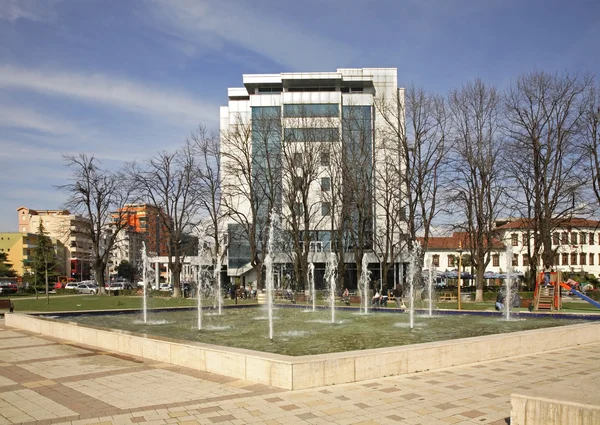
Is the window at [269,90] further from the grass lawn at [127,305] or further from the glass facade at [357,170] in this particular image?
the grass lawn at [127,305]

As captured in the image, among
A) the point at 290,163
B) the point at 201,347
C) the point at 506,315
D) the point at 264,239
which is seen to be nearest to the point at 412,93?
the point at 290,163

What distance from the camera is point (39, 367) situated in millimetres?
10953

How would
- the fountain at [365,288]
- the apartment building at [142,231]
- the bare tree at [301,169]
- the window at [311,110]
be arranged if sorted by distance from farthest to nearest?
1. the apartment building at [142,231]
2. the window at [311,110]
3. the bare tree at [301,169]
4. the fountain at [365,288]

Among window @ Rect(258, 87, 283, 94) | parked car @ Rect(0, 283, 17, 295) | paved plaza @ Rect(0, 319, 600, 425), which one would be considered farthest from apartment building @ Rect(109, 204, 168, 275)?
paved plaza @ Rect(0, 319, 600, 425)

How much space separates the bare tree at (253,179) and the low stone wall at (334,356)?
26.7 m

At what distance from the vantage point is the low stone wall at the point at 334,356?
8.65 metres

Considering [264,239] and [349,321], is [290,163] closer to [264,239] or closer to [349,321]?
[264,239]

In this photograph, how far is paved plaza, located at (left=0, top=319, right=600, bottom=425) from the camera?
7.00m

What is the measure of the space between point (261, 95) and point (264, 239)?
1555 cm

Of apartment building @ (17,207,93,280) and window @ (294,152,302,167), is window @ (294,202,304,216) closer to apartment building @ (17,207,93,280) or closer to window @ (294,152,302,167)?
window @ (294,152,302,167)

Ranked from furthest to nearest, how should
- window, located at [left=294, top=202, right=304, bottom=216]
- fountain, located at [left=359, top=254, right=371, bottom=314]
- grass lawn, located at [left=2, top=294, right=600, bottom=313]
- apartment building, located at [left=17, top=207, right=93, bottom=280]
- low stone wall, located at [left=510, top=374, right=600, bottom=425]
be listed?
apartment building, located at [left=17, top=207, right=93, bottom=280] < window, located at [left=294, top=202, right=304, bottom=216] < grass lawn, located at [left=2, top=294, right=600, bottom=313] < fountain, located at [left=359, top=254, right=371, bottom=314] < low stone wall, located at [left=510, top=374, right=600, bottom=425]

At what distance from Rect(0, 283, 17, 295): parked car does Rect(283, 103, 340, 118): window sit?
31854mm

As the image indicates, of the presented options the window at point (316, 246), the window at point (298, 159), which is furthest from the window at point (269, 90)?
the window at point (316, 246)

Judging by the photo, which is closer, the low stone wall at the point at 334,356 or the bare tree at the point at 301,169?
the low stone wall at the point at 334,356
